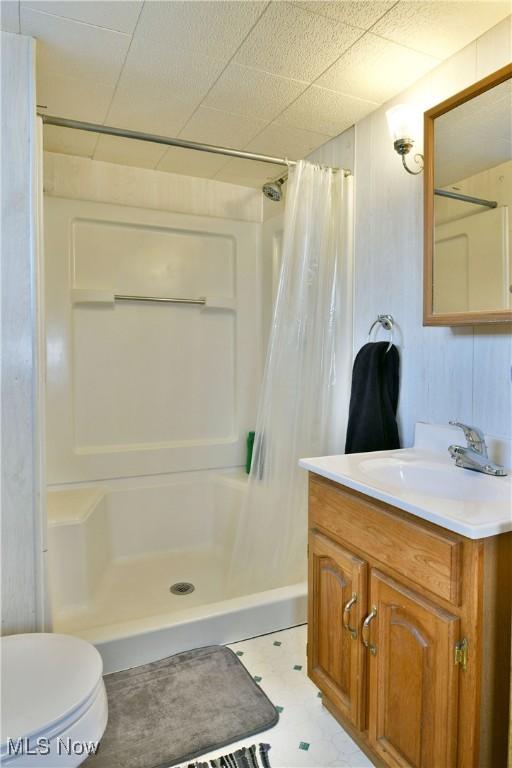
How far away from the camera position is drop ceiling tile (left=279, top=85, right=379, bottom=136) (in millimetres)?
1874

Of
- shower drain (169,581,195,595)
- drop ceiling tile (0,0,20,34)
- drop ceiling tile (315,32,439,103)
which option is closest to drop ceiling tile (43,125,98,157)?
drop ceiling tile (0,0,20,34)

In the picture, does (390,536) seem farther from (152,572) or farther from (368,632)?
(152,572)

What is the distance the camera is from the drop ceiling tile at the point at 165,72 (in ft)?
5.27

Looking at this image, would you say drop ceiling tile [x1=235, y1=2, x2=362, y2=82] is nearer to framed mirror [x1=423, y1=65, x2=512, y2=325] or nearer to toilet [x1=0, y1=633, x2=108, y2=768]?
framed mirror [x1=423, y1=65, x2=512, y2=325]

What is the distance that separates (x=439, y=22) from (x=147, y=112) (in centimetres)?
117

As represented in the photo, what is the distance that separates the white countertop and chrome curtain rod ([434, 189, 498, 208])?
73cm

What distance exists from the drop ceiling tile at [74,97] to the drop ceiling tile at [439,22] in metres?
1.05

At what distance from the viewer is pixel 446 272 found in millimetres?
1564

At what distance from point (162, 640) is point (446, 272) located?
1633 millimetres

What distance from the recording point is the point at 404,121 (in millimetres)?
1689

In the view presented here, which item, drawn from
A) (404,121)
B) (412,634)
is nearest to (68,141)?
(404,121)

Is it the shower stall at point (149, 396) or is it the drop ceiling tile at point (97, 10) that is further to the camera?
the shower stall at point (149, 396)

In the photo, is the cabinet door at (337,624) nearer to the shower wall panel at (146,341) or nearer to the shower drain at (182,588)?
the shower drain at (182,588)
